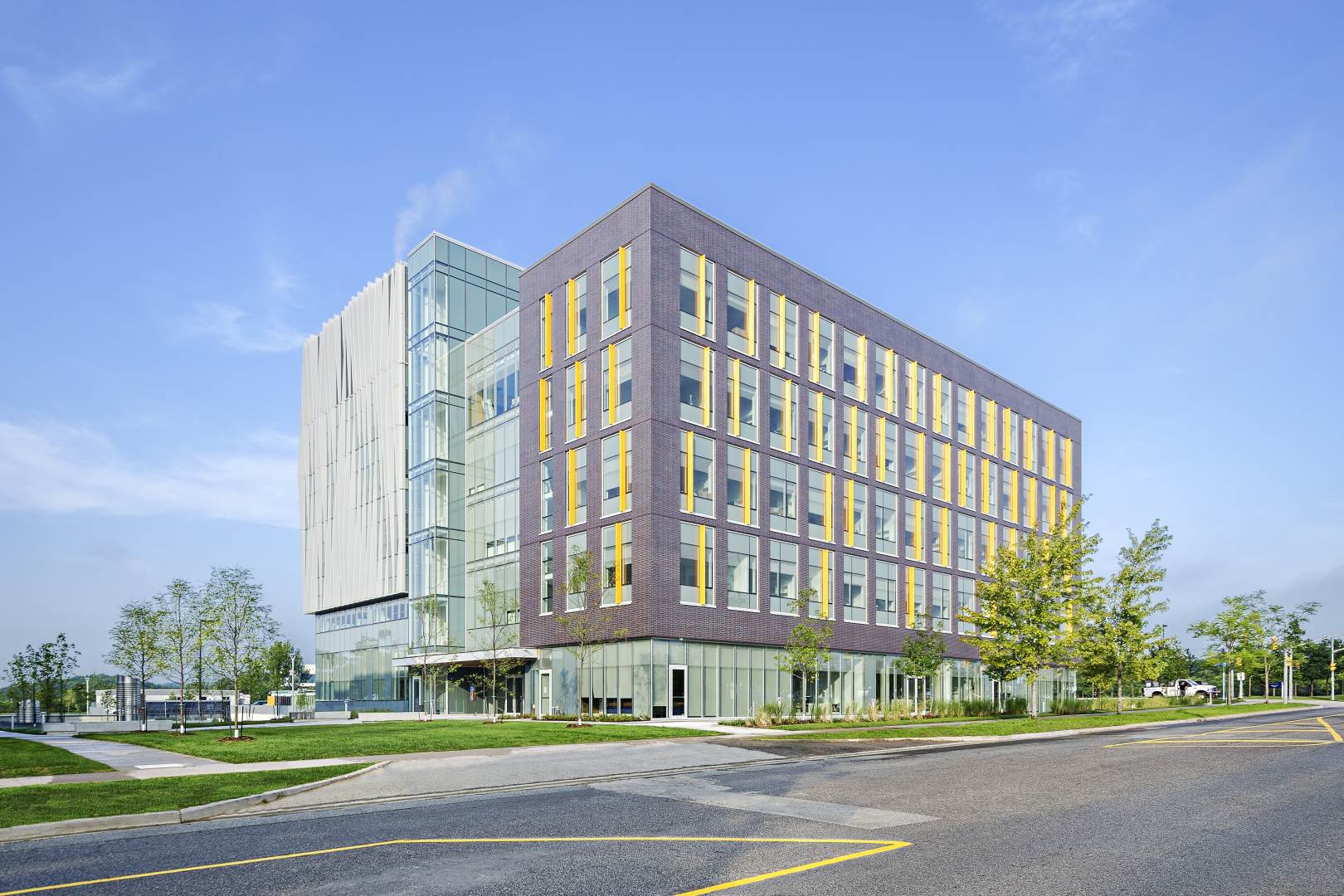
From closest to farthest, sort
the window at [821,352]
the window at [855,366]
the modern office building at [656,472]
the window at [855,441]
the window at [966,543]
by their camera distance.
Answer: the modern office building at [656,472] → the window at [821,352] → the window at [855,441] → the window at [855,366] → the window at [966,543]

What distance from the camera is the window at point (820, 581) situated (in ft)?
177

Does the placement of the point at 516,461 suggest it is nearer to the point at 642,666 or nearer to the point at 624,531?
the point at 624,531

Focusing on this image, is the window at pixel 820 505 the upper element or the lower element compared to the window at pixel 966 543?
upper

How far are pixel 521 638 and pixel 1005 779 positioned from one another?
38712 millimetres

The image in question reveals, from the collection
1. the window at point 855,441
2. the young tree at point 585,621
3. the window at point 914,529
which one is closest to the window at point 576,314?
the young tree at point 585,621

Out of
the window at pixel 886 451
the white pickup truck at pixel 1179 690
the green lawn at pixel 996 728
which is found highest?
the window at pixel 886 451

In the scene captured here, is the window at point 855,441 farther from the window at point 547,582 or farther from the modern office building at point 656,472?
the window at point 547,582

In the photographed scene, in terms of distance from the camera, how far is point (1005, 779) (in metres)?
18.2

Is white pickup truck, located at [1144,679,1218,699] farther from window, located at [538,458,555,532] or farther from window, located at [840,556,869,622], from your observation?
window, located at [538,458,555,532]

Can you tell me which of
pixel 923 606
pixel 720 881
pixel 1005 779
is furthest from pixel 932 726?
pixel 720 881

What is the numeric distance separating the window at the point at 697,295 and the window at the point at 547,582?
559 inches

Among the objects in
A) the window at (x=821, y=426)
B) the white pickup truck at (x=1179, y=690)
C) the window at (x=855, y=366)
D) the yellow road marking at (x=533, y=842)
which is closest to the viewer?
the yellow road marking at (x=533, y=842)

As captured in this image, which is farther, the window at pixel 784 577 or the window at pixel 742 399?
the window at pixel 784 577

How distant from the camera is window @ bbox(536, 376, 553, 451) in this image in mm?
53438
